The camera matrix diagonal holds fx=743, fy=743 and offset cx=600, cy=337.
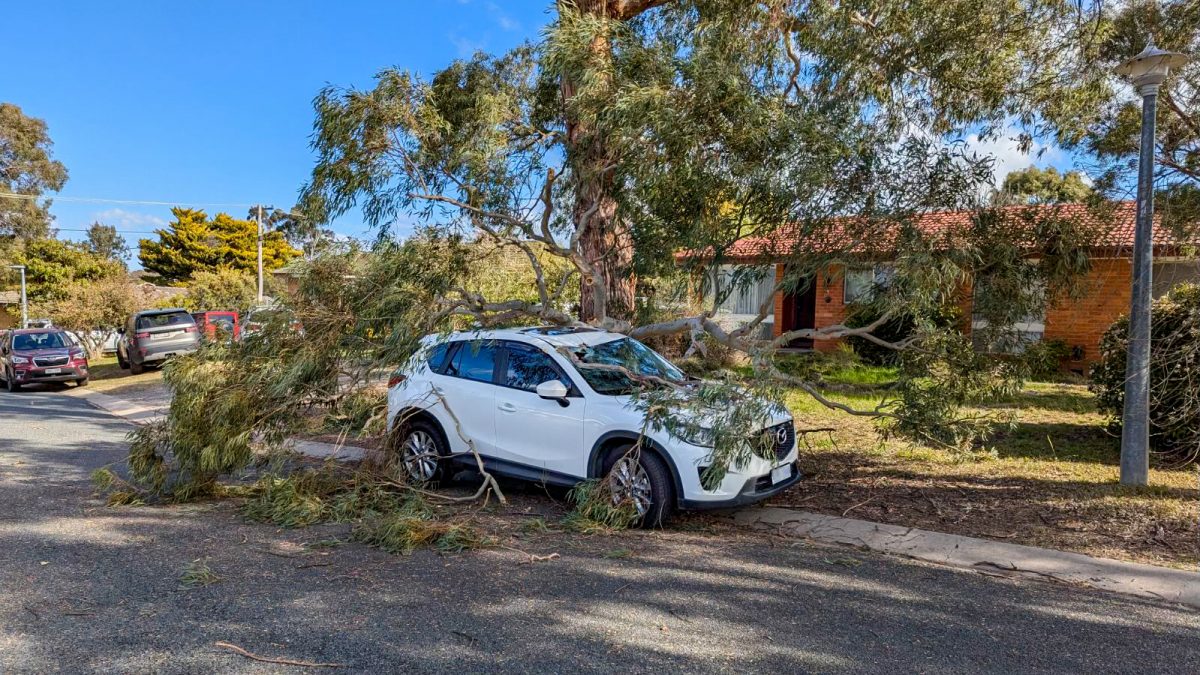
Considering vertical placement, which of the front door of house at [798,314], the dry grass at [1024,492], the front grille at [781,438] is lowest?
Answer: the dry grass at [1024,492]

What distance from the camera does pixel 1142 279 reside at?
22.2 ft

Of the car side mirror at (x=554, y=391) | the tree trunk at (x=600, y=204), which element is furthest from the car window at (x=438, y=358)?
the tree trunk at (x=600, y=204)

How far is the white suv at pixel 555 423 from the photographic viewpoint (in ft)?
20.1

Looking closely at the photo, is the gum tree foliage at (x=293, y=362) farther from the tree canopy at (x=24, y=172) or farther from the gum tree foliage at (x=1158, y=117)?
the tree canopy at (x=24, y=172)

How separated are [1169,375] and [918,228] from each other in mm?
3047

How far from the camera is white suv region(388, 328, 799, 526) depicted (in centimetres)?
614

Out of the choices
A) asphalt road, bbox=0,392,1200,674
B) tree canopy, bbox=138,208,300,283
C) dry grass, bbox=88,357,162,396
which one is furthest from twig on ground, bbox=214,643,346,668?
tree canopy, bbox=138,208,300,283

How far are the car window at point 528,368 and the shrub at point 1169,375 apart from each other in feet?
18.3

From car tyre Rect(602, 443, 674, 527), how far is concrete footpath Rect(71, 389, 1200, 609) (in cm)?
93

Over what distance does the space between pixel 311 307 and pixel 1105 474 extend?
8.25m

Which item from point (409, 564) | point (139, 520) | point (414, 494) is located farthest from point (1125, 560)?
point (139, 520)

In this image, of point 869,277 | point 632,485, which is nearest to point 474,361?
point 632,485

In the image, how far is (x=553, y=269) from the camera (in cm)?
1298

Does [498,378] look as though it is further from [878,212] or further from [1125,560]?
[1125,560]
